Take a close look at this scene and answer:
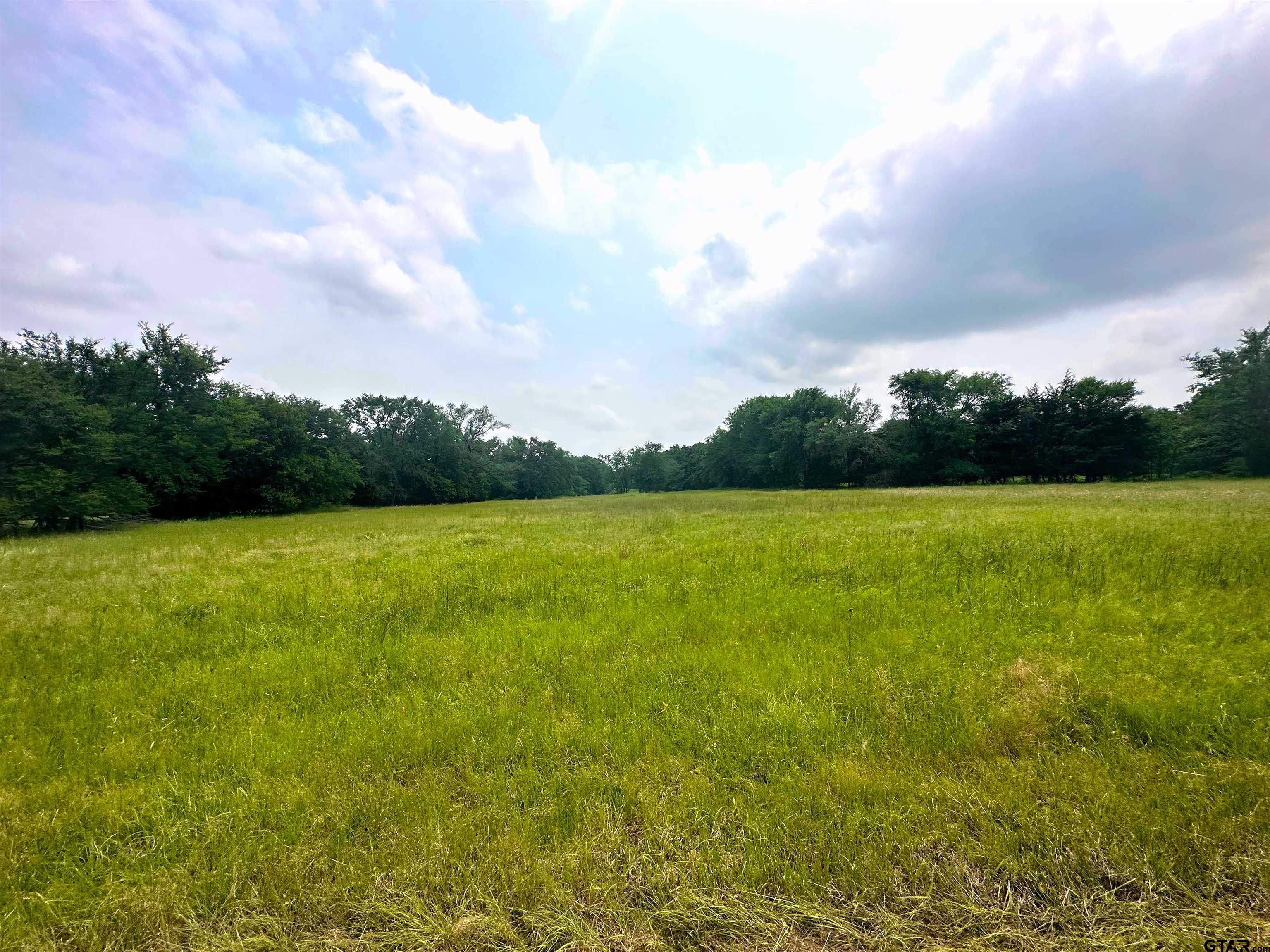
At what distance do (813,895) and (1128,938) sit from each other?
62.8 inches

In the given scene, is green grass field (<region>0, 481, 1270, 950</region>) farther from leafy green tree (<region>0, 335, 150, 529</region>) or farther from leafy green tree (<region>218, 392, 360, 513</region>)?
leafy green tree (<region>218, 392, 360, 513</region>)

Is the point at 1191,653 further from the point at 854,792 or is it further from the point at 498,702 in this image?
the point at 498,702

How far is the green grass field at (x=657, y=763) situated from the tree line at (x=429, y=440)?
2948 cm

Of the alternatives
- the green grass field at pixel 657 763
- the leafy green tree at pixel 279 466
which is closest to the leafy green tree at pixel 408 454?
the leafy green tree at pixel 279 466

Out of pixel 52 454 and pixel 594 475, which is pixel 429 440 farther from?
pixel 594 475

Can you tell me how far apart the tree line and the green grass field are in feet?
96.7

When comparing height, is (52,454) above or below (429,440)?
below

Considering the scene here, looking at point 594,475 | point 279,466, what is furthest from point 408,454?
Result: point 594,475

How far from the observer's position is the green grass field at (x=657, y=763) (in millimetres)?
2684

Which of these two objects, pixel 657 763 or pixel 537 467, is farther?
pixel 537 467

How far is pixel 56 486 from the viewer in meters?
25.2

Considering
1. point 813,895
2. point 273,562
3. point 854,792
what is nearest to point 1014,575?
point 854,792

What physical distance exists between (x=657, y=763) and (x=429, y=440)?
261 ft

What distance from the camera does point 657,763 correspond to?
3.96 m
